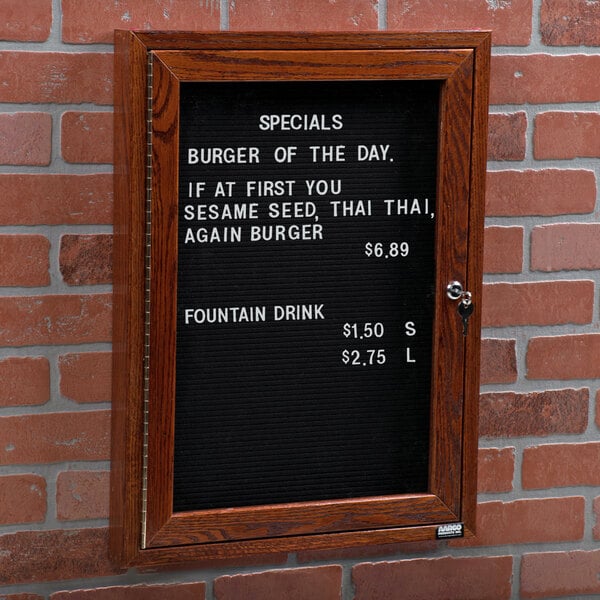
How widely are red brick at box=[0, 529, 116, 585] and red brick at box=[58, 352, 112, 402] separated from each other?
19 centimetres

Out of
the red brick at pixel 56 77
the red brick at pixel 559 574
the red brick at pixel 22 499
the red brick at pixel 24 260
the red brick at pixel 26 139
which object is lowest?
the red brick at pixel 559 574

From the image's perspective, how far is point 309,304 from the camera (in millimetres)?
1656

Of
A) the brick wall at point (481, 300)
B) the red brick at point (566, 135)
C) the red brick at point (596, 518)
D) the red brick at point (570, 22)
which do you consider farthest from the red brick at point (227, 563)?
the red brick at point (570, 22)

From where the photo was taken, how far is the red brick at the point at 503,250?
1.82 m

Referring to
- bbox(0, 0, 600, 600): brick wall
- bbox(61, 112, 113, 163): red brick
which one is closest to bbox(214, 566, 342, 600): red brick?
bbox(0, 0, 600, 600): brick wall

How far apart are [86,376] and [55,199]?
0.24 metres

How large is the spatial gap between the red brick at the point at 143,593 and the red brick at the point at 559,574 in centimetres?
50

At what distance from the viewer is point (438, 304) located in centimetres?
167

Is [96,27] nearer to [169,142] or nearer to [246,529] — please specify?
[169,142]

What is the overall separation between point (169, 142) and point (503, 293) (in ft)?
1.90

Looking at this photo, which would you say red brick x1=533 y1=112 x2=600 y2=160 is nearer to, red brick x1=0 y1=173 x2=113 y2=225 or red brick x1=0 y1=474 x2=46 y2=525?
red brick x1=0 y1=173 x2=113 y2=225

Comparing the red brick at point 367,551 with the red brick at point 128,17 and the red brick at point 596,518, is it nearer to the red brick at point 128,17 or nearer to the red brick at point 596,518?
the red brick at point 596,518

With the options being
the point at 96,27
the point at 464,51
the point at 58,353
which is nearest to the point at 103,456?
the point at 58,353

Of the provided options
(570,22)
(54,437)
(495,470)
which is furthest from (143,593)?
(570,22)
